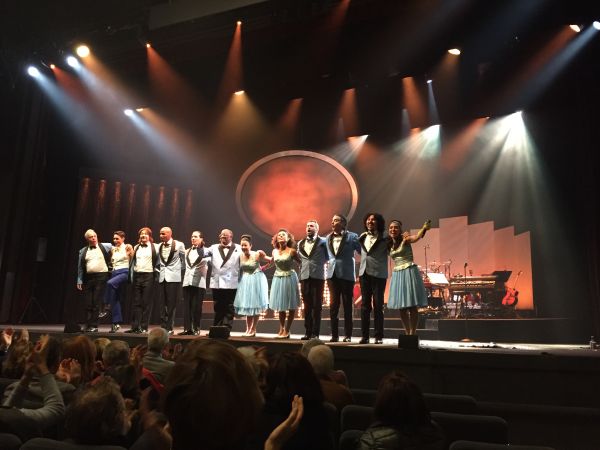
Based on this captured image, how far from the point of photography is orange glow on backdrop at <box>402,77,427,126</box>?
1025 centimetres

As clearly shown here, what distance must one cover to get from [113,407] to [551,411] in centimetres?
380

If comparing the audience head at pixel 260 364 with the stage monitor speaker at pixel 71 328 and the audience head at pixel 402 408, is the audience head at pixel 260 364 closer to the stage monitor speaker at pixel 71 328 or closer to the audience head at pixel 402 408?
the audience head at pixel 402 408

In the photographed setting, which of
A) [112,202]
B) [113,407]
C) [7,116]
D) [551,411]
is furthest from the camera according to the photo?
[112,202]

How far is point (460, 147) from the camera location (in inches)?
439

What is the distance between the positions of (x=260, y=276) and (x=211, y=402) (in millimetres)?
6619

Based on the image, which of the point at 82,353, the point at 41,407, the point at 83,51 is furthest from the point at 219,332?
the point at 83,51

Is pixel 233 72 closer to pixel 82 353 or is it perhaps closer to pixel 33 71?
pixel 33 71

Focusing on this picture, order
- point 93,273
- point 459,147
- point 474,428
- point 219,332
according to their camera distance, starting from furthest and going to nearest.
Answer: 1. point 459,147
2. point 93,273
3. point 219,332
4. point 474,428

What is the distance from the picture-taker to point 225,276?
24.7ft

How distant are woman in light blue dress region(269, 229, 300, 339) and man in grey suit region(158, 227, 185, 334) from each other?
5.19 feet

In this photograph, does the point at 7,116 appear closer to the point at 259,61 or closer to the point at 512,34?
the point at 259,61

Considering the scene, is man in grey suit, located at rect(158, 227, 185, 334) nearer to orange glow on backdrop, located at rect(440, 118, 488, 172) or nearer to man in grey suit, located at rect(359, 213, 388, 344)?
man in grey suit, located at rect(359, 213, 388, 344)

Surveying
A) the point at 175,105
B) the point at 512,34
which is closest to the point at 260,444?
the point at 512,34

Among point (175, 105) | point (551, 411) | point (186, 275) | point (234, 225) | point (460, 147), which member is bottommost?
point (551, 411)
